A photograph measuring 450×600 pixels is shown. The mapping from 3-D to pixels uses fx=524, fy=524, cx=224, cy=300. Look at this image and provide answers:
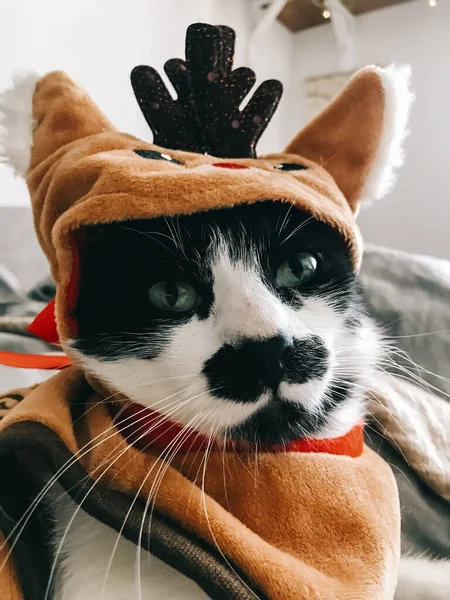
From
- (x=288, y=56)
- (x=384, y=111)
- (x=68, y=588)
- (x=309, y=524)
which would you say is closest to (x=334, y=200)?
(x=384, y=111)

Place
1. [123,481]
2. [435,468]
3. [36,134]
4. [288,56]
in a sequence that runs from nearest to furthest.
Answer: [123,481] → [36,134] → [435,468] → [288,56]

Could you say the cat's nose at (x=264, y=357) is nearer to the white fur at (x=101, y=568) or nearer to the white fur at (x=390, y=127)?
the white fur at (x=101, y=568)

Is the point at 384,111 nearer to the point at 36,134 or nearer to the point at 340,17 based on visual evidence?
the point at 36,134

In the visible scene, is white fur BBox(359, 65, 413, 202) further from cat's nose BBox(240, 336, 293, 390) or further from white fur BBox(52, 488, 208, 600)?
white fur BBox(52, 488, 208, 600)

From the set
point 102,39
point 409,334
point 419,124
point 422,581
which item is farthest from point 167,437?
point 419,124

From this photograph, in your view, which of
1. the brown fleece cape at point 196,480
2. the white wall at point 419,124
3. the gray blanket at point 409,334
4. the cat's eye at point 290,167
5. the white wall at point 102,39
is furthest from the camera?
the white wall at point 419,124

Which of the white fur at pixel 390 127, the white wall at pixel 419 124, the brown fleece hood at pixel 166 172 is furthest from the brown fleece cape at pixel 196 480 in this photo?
the white wall at pixel 419 124

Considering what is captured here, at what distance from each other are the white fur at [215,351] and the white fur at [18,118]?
0.21 m

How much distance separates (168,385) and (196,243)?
0.11m

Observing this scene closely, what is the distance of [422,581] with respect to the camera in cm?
52

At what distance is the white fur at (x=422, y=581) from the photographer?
19.8 inches

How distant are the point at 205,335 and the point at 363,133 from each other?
10.9 inches

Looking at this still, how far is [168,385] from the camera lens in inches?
15.5

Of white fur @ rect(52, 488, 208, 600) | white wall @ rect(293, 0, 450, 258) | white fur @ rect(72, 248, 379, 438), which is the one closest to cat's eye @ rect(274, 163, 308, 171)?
white fur @ rect(72, 248, 379, 438)
